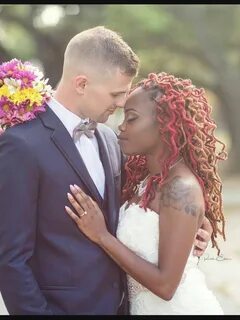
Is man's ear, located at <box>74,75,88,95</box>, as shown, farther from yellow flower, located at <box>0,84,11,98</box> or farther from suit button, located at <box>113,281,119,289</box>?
suit button, located at <box>113,281,119,289</box>

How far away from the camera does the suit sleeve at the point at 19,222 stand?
11.0 feet

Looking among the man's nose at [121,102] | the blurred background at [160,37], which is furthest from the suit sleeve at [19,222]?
the blurred background at [160,37]

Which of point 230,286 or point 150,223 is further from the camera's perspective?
point 230,286

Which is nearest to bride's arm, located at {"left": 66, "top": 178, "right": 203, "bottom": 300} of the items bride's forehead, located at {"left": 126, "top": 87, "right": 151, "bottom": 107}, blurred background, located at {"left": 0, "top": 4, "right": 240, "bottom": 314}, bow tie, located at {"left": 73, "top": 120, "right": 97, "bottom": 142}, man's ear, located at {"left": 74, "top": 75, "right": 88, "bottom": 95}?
bow tie, located at {"left": 73, "top": 120, "right": 97, "bottom": 142}

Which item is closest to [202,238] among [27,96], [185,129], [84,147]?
[185,129]

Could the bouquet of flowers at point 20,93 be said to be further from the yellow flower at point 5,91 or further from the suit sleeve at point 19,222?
the suit sleeve at point 19,222

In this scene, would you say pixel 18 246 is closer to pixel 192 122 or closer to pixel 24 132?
pixel 24 132

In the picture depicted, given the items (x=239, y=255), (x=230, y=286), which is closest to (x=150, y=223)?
(x=230, y=286)

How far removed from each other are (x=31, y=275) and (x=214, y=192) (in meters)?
1.02

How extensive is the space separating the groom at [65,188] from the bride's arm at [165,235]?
0.07 m

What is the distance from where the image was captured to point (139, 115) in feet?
11.7

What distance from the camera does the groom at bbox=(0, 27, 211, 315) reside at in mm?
3387

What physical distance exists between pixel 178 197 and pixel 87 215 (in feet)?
1.43

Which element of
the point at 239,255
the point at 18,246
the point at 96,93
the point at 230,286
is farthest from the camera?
the point at 239,255
